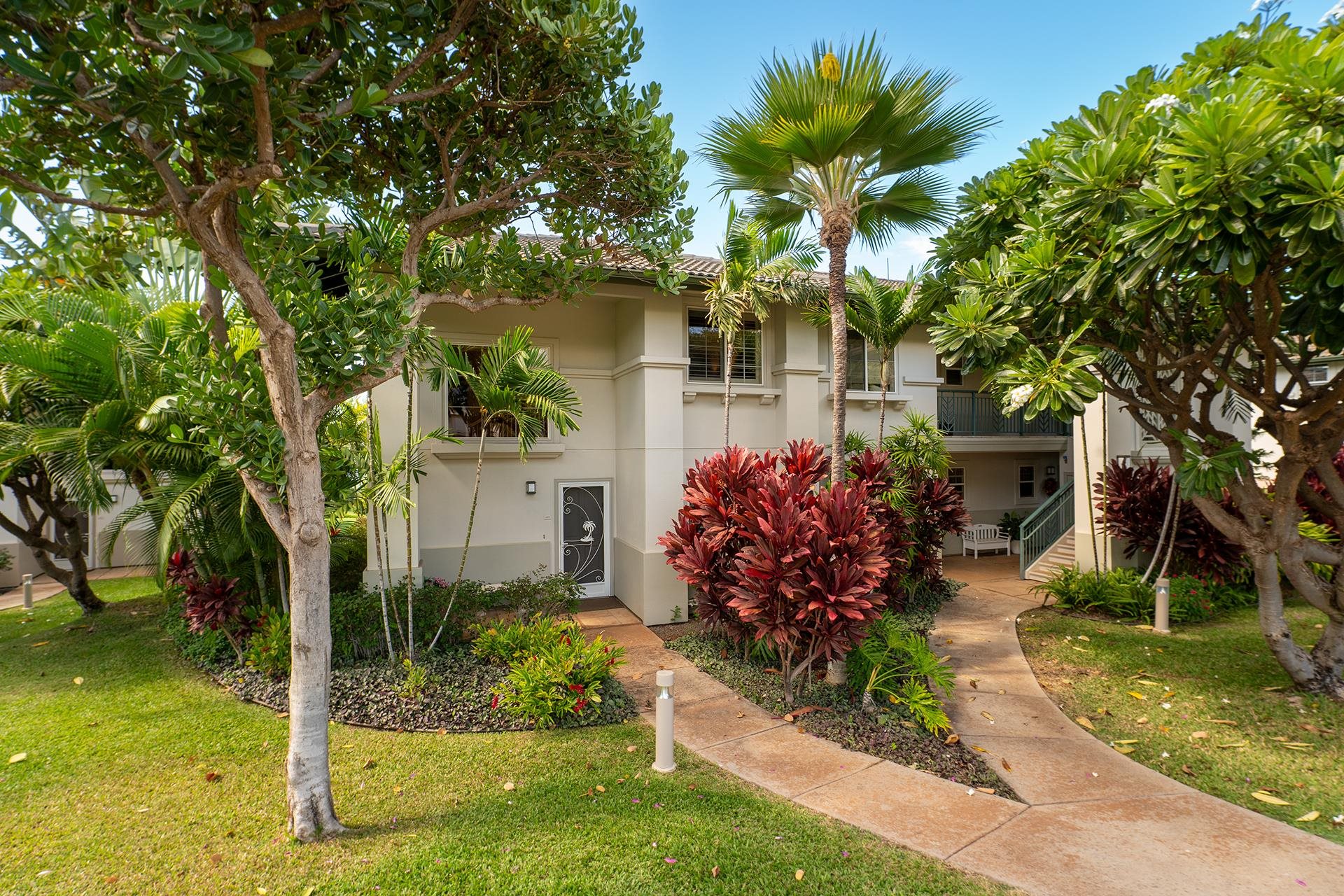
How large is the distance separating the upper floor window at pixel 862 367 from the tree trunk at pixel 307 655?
1065cm

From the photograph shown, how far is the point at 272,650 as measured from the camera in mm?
6746

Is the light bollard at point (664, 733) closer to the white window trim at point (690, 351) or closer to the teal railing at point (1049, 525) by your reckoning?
the white window trim at point (690, 351)

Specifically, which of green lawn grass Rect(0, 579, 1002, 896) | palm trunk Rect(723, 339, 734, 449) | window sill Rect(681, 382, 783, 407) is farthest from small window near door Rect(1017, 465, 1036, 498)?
green lawn grass Rect(0, 579, 1002, 896)

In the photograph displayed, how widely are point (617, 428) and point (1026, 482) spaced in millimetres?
13648

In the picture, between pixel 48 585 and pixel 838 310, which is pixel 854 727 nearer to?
pixel 838 310

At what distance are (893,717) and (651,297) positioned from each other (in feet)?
23.0

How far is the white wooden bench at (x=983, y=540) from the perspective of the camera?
1567 centimetres

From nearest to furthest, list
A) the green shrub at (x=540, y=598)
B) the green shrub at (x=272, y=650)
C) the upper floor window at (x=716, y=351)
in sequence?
1. the green shrub at (x=272, y=650)
2. the green shrub at (x=540, y=598)
3. the upper floor window at (x=716, y=351)

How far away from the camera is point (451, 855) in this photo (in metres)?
3.98

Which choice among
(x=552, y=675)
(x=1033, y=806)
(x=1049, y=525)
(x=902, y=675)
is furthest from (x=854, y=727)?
(x=1049, y=525)

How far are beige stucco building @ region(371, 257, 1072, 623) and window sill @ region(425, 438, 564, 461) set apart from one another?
0.08 feet

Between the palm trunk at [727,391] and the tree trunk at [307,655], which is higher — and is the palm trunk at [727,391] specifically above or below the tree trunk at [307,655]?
above

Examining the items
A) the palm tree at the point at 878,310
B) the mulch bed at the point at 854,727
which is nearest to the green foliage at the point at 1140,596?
the palm tree at the point at 878,310

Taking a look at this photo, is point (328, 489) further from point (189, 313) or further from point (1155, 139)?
point (1155, 139)
